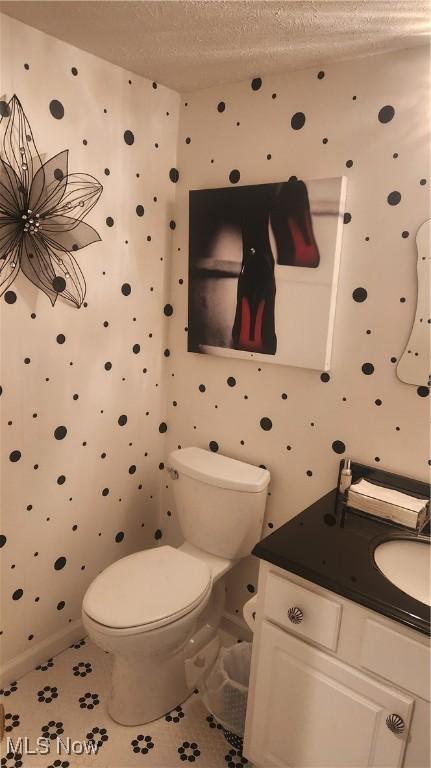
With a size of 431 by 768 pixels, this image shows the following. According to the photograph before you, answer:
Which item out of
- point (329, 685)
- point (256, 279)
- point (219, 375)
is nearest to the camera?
point (329, 685)

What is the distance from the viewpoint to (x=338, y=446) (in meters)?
1.74

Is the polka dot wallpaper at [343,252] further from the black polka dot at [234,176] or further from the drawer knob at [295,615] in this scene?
the drawer knob at [295,615]

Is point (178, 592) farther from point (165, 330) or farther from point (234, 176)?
point (234, 176)

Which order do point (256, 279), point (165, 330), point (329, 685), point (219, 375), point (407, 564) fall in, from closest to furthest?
point (329, 685)
point (407, 564)
point (256, 279)
point (219, 375)
point (165, 330)

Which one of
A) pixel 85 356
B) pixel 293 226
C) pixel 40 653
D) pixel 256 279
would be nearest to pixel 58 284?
pixel 85 356

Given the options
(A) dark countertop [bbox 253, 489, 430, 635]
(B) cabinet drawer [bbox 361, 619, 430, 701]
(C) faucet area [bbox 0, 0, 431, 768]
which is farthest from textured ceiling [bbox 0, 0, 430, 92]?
(B) cabinet drawer [bbox 361, 619, 430, 701]

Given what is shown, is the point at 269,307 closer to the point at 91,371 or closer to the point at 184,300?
the point at 184,300

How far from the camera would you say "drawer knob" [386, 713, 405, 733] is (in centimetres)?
113

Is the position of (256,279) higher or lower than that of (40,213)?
lower

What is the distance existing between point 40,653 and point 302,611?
1197mm

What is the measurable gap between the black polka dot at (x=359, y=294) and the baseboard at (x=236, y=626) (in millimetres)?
1421

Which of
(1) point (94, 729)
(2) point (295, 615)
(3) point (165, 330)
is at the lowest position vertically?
(1) point (94, 729)

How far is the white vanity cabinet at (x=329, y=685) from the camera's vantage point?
44.1 inches

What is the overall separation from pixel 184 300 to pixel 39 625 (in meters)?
1.41
